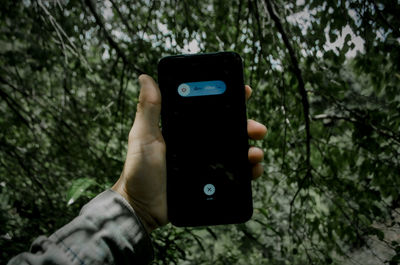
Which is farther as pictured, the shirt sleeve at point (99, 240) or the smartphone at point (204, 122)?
the smartphone at point (204, 122)

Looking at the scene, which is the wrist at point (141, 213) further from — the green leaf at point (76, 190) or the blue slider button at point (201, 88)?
the blue slider button at point (201, 88)

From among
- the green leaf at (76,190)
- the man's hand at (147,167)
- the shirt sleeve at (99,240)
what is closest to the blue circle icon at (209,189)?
the man's hand at (147,167)

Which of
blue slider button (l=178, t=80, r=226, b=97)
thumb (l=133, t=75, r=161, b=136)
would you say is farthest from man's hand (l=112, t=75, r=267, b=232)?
blue slider button (l=178, t=80, r=226, b=97)

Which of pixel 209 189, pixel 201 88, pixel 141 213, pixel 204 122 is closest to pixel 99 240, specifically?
pixel 141 213

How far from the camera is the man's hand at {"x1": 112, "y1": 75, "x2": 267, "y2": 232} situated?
1240 mm

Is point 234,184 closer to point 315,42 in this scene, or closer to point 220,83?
point 220,83

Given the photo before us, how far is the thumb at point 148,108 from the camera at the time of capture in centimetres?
126

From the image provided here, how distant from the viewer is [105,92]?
11.1 ft

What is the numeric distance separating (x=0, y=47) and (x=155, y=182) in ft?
11.7

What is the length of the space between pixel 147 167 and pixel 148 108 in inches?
10.6

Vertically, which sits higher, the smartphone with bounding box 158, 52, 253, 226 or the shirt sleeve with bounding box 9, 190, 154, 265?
the smartphone with bounding box 158, 52, 253, 226

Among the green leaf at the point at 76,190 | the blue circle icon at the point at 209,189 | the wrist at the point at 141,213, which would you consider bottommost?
the wrist at the point at 141,213

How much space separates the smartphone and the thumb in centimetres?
3

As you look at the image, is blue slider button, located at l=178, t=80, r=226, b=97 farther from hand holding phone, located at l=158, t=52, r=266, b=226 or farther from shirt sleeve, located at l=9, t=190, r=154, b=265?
shirt sleeve, located at l=9, t=190, r=154, b=265
